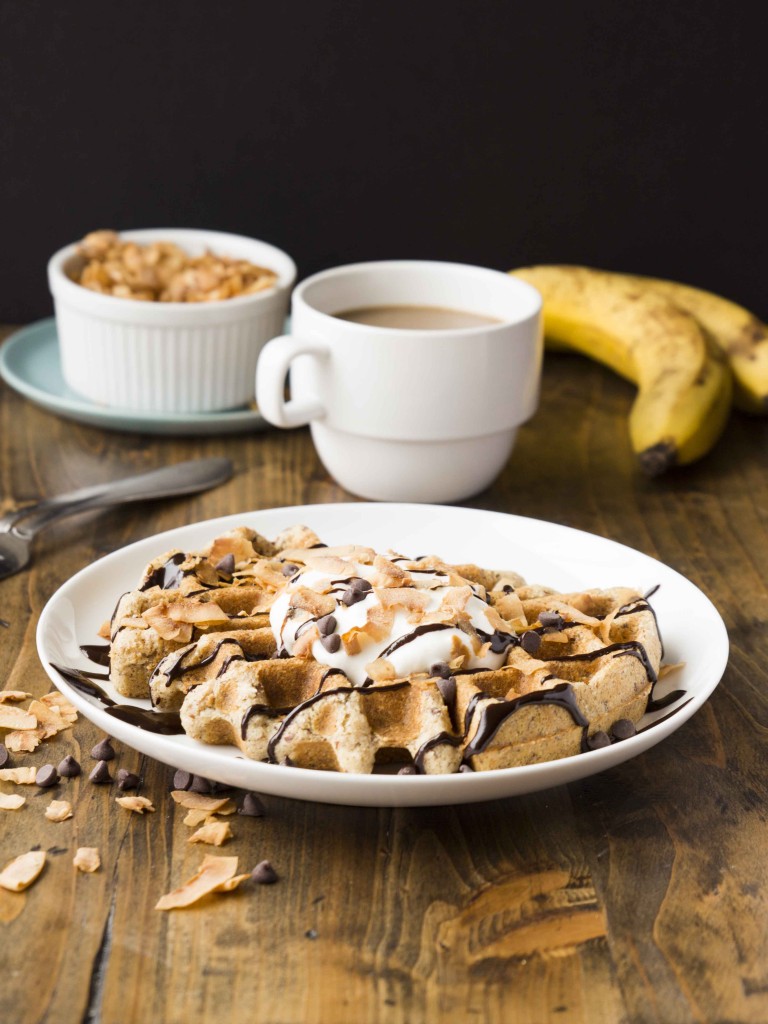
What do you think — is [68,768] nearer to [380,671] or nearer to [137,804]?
[137,804]

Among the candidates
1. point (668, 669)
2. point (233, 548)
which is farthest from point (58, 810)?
point (668, 669)

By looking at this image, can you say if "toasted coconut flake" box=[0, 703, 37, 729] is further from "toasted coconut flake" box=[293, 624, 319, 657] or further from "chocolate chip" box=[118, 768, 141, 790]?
"toasted coconut flake" box=[293, 624, 319, 657]

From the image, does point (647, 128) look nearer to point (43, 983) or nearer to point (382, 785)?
point (382, 785)

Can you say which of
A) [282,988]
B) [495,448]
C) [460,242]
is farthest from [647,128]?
[282,988]

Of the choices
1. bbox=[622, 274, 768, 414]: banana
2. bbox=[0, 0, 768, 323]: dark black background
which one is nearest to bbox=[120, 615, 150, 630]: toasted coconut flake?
bbox=[622, 274, 768, 414]: banana

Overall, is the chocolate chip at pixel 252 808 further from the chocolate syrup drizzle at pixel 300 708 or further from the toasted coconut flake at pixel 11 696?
the toasted coconut flake at pixel 11 696
